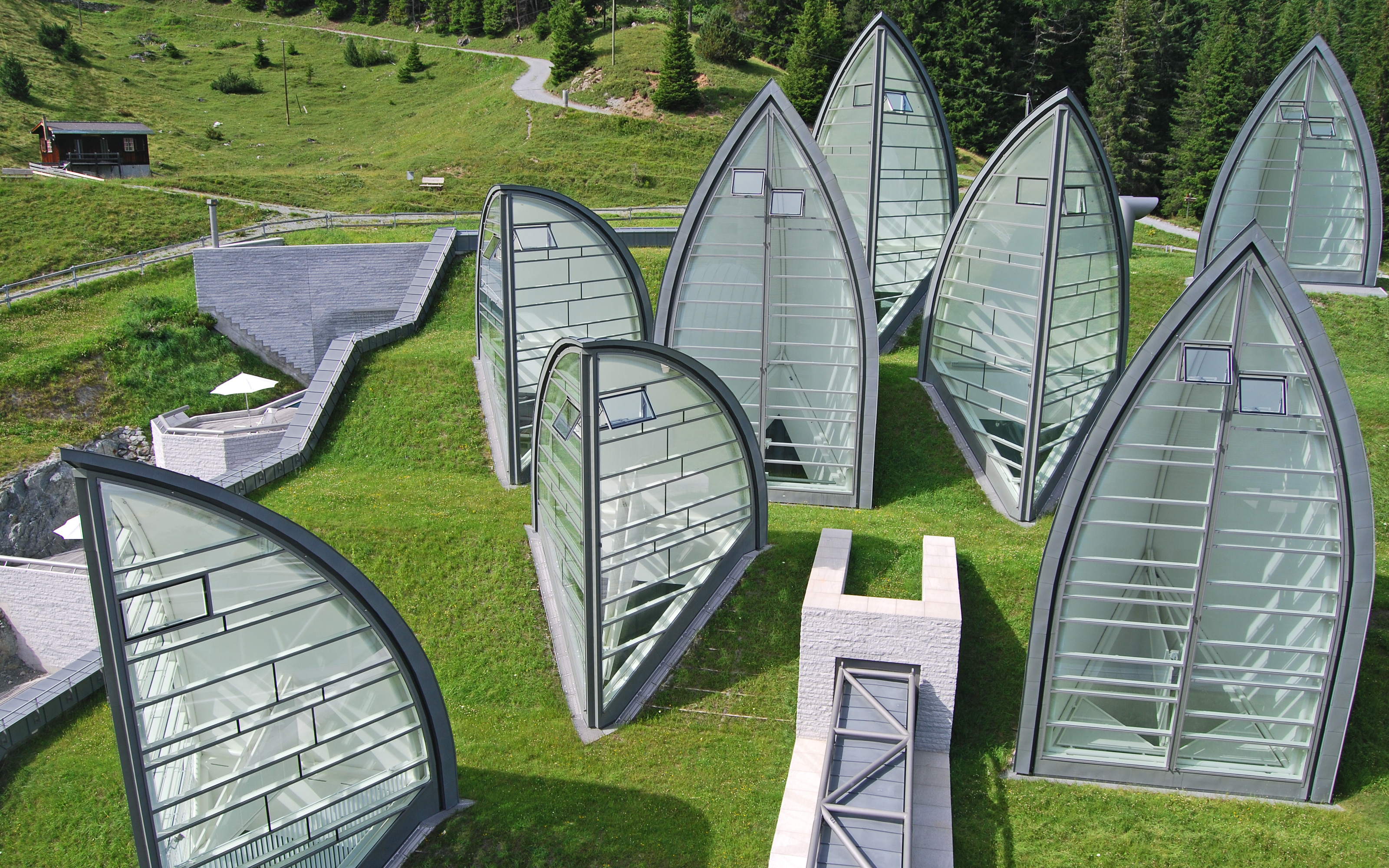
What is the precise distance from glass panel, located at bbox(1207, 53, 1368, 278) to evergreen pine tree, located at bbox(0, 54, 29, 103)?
6914 cm

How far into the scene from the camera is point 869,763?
1224 centimetres

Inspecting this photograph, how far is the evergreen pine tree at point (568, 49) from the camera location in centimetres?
6197

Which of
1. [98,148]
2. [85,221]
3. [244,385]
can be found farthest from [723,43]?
[244,385]

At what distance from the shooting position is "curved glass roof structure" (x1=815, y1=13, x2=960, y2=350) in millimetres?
23125

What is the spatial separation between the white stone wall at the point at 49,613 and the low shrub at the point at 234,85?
65632 mm

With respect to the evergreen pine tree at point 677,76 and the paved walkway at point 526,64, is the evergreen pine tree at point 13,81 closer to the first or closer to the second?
the paved walkway at point 526,64

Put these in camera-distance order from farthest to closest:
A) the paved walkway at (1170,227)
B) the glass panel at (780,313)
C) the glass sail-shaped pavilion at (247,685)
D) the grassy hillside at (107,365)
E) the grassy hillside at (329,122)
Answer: the grassy hillside at (329,122)
the paved walkway at (1170,227)
the grassy hillside at (107,365)
the glass panel at (780,313)
the glass sail-shaped pavilion at (247,685)

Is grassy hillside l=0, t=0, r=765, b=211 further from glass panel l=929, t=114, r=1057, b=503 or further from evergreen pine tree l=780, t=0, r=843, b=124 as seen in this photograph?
glass panel l=929, t=114, r=1057, b=503

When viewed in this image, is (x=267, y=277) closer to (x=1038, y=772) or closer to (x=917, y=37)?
(x=1038, y=772)

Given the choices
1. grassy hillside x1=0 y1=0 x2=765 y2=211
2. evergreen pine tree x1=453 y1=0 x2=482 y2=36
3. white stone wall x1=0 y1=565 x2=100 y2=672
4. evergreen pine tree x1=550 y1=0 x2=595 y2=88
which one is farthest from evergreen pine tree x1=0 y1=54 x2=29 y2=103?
white stone wall x1=0 y1=565 x2=100 y2=672

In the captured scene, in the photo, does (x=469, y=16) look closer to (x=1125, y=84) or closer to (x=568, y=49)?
(x=568, y=49)

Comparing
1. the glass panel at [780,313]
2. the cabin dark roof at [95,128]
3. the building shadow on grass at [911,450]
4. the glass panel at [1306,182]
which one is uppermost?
the cabin dark roof at [95,128]

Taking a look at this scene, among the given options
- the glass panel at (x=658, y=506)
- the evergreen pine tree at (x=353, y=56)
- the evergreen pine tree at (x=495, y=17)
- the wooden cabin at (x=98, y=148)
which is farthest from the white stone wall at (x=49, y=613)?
the evergreen pine tree at (x=353, y=56)

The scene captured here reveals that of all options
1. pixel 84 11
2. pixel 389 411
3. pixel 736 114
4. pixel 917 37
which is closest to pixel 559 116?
pixel 736 114
